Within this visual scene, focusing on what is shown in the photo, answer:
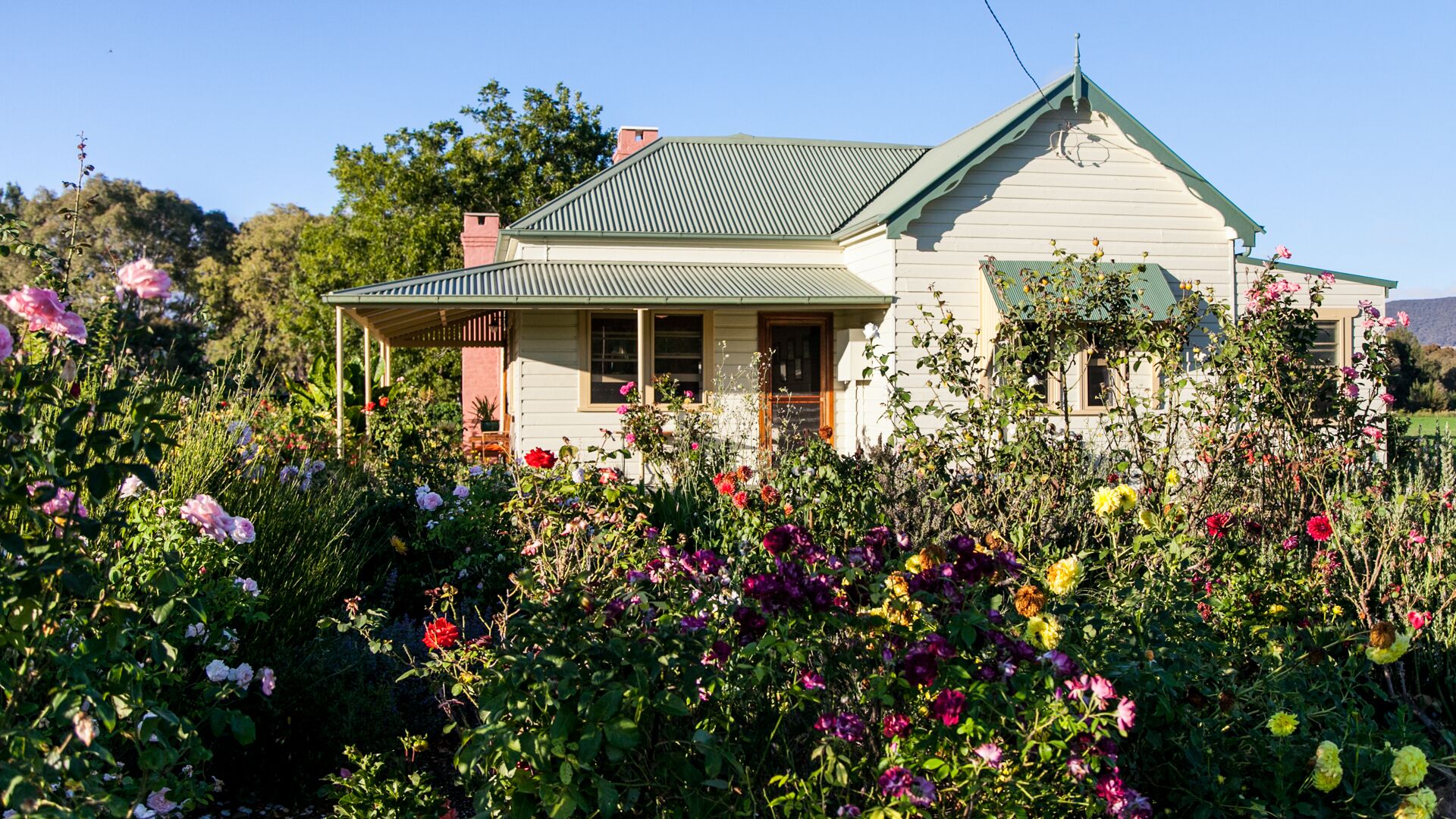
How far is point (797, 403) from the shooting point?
49.6ft

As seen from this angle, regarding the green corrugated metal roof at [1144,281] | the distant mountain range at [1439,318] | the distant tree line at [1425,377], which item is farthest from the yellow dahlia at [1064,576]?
the distant mountain range at [1439,318]

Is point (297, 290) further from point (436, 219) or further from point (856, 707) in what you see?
point (856, 707)

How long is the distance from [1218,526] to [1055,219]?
951 centimetres

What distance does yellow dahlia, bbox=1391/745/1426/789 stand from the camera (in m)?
2.99

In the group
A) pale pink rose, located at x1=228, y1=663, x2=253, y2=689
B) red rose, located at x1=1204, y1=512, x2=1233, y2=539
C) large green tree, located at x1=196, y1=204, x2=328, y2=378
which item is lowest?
pale pink rose, located at x1=228, y1=663, x2=253, y2=689

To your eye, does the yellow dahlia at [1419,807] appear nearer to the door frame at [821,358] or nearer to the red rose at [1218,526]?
the red rose at [1218,526]

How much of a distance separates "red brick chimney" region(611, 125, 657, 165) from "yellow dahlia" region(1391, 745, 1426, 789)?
1738 centimetres

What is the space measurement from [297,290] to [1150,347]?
29833mm

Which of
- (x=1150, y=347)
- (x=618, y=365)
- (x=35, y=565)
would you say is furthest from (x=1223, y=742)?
(x=618, y=365)

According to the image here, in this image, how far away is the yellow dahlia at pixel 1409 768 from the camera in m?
2.99

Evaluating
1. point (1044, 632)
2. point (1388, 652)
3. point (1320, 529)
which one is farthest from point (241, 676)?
point (1320, 529)

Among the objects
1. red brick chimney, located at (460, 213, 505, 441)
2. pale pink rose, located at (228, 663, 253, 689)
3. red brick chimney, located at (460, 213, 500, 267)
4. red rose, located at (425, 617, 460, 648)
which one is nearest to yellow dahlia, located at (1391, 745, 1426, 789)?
red rose, located at (425, 617, 460, 648)

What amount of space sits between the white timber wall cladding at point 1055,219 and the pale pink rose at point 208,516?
10.9 metres

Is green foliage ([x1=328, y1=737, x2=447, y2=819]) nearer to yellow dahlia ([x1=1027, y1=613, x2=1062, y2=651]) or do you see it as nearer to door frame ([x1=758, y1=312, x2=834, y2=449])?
yellow dahlia ([x1=1027, y1=613, x2=1062, y2=651])
